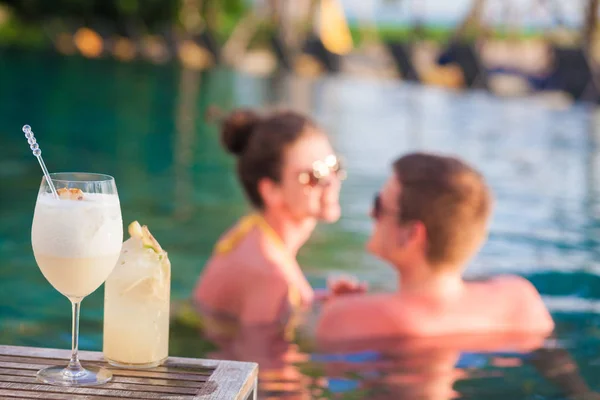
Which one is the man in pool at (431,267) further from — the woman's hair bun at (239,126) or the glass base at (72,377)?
the glass base at (72,377)

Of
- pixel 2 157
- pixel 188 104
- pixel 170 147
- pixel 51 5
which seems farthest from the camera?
pixel 51 5

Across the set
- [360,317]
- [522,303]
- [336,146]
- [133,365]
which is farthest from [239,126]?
[336,146]

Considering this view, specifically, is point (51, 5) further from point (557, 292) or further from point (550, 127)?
point (557, 292)

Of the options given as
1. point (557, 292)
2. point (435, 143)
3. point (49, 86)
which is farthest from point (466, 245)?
point (49, 86)

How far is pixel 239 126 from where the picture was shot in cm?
418

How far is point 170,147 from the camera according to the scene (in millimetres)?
10836

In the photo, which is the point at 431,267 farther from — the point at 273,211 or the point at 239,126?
the point at 239,126

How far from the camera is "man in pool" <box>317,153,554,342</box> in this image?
360cm

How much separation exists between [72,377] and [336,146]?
31.0 feet

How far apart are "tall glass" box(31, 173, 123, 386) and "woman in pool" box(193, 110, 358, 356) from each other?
2.08 m

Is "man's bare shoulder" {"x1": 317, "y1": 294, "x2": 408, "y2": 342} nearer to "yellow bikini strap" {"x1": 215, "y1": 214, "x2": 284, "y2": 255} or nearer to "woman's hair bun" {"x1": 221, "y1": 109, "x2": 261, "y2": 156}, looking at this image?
"yellow bikini strap" {"x1": 215, "y1": 214, "x2": 284, "y2": 255}

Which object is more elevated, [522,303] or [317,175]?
[317,175]

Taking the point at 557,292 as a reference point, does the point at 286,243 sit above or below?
above

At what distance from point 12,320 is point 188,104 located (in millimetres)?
11020
